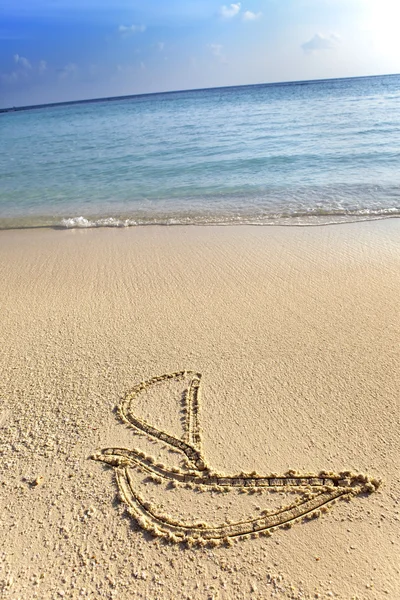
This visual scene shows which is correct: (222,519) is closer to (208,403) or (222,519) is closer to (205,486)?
(205,486)

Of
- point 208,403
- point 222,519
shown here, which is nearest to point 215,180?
point 208,403

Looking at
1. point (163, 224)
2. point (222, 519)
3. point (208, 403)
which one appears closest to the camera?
point (222, 519)

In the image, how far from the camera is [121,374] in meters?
3.43

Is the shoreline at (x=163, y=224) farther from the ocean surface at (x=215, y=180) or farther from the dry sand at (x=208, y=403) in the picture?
the dry sand at (x=208, y=403)

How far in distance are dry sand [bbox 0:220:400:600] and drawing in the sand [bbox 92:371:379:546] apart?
0.06 meters

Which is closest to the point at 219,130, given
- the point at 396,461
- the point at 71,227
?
the point at 71,227

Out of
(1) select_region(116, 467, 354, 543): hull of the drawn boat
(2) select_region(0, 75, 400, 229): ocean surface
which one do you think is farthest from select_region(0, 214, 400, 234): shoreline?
(1) select_region(116, 467, 354, 543): hull of the drawn boat

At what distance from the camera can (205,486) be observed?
2457 millimetres

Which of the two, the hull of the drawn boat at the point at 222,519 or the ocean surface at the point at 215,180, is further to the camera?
the ocean surface at the point at 215,180

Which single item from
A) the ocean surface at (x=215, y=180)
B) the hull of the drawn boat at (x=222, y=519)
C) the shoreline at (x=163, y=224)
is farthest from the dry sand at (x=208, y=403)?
the ocean surface at (x=215, y=180)

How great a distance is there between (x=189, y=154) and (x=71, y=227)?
8.12m

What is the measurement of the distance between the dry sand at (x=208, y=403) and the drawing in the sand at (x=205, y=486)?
0.18ft

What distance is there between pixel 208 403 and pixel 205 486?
28.4 inches

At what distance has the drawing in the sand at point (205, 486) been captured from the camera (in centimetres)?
221
